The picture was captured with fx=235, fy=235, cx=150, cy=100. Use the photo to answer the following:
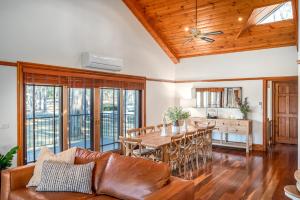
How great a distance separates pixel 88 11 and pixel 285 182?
213 inches


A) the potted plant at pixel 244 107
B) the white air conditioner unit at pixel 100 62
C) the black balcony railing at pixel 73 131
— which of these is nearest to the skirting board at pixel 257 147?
the potted plant at pixel 244 107

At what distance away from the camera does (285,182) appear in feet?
14.2

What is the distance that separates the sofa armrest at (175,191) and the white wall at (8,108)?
312 cm

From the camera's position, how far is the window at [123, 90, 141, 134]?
21.9ft

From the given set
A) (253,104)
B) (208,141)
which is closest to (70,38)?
(208,141)

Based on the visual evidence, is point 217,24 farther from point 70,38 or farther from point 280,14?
point 70,38

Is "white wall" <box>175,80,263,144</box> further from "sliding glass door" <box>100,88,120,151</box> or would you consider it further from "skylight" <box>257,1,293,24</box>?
"sliding glass door" <box>100,88,120,151</box>

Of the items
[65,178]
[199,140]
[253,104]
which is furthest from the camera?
[253,104]

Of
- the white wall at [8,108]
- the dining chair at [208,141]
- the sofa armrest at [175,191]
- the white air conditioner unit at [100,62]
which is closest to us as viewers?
the sofa armrest at [175,191]

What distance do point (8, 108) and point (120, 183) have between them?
2738mm

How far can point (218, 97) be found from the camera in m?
7.71

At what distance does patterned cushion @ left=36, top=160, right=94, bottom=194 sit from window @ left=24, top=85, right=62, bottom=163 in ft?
6.68

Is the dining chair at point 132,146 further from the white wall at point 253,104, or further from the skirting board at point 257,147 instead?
the skirting board at point 257,147

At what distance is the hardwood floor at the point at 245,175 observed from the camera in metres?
3.84
